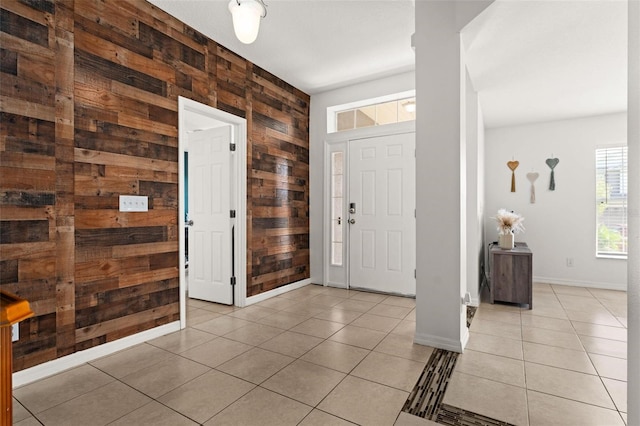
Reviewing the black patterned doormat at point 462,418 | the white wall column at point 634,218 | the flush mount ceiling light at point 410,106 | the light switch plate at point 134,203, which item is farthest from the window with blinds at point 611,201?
the light switch plate at point 134,203

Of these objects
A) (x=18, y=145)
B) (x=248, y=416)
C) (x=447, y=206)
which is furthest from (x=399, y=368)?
(x=18, y=145)

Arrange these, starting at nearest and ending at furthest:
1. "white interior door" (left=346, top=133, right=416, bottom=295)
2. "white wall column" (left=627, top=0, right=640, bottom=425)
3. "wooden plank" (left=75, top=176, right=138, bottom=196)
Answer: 1. "white wall column" (left=627, top=0, right=640, bottom=425)
2. "wooden plank" (left=75, top=176, right=138, bottom=196)
3. "white interior door" (left=346, top=133, right=416, bottom=295)

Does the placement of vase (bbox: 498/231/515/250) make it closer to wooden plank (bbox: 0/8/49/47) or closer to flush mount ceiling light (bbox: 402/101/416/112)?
flush mount ceiling light (bbox: 402/101/416/112)

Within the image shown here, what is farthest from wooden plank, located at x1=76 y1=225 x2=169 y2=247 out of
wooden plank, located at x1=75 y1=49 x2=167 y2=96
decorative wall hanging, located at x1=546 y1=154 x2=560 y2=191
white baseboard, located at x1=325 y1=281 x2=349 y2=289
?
decorative wall hanging, located at x1=546 y1=154 x2=560 y2=191

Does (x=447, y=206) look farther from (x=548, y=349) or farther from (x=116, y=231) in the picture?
(x=116, y=231)

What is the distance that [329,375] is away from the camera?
6.97 feet

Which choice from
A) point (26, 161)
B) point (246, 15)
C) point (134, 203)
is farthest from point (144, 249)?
point (246, 15)

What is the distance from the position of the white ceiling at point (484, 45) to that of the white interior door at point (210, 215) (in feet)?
3.66

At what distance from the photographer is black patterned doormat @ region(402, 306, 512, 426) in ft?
5.47

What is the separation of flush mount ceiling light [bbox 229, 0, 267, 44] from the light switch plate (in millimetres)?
1516

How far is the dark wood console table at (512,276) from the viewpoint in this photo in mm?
3674

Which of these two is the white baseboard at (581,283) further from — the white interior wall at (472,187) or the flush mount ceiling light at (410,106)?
the flush mount ceiling light at (410,106)

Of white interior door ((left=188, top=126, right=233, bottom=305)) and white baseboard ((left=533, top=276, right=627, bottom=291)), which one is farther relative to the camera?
white baseboard ((left=533, top=276, right=627, bottom=291))

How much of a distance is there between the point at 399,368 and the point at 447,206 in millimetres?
1231
